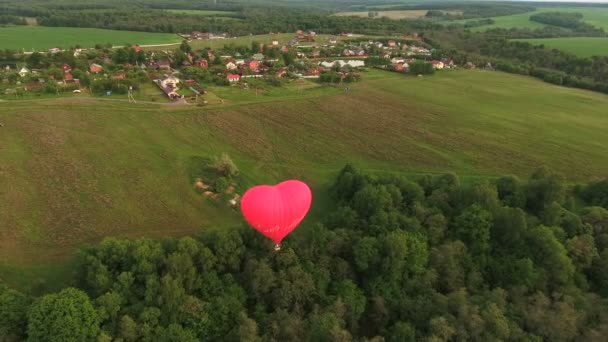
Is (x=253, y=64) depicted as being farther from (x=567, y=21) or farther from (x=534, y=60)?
(x=567, y=21)

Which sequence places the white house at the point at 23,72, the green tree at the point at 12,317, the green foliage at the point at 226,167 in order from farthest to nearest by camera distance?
the white house at the point at 23,72, the green foliage at the point at 226,167, the green tree at the point at 12,317

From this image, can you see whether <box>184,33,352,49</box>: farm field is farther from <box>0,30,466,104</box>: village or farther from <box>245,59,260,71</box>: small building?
<box>245,59,260,71</box>: small building

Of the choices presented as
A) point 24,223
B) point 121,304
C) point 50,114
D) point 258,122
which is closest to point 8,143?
point 50,114

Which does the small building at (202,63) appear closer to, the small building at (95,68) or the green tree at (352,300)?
the small building at (95,68)

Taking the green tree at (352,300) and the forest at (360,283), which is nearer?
the forest at (360,283)

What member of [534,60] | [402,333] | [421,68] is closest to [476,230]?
[402,333]

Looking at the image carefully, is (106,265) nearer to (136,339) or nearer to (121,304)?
(121,304)

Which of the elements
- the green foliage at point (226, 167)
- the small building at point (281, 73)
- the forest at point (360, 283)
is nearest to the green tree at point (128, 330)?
the forest at point (360, 283)

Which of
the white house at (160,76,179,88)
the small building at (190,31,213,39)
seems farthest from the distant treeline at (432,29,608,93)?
the small building at (190,31,213,39)
